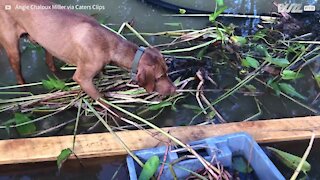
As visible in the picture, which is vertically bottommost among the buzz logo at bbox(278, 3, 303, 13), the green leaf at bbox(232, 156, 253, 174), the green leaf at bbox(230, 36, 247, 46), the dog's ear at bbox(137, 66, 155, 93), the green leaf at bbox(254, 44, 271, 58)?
the green leaf at bbox(232, 156, 253, 174)

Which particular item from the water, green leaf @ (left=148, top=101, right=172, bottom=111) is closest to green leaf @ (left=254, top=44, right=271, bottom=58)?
the water

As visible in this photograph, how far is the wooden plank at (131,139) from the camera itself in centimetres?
186

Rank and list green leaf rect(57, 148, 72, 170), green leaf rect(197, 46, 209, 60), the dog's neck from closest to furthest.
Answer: green leaf rect(57, 148, 72, 170), the dog's neck, green leaf rect(197, 46, 209, 60)

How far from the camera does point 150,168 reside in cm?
162

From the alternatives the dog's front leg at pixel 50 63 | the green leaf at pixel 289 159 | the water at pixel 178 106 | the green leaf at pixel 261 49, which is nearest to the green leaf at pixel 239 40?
the green leaf at pixel 261 49

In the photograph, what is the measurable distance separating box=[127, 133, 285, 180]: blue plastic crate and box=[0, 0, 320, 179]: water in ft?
0.64

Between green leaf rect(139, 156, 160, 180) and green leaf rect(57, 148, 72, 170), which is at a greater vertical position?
green leaf rect(139, 156, 160, 180)

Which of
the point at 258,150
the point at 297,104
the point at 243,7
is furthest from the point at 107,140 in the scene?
the point at 243,7

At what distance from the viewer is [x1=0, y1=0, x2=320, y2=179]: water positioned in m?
1.89

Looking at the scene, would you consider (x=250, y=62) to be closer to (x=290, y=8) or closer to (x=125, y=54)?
(x=125, y=54)

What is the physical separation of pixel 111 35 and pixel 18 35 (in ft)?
1.67

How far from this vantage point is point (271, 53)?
8.95 feet

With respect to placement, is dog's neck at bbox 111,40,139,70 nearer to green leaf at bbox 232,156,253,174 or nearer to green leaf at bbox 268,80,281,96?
green leaf at bbox 232,156,253,174

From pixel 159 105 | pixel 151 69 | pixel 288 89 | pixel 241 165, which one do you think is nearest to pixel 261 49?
pixel 288 89
